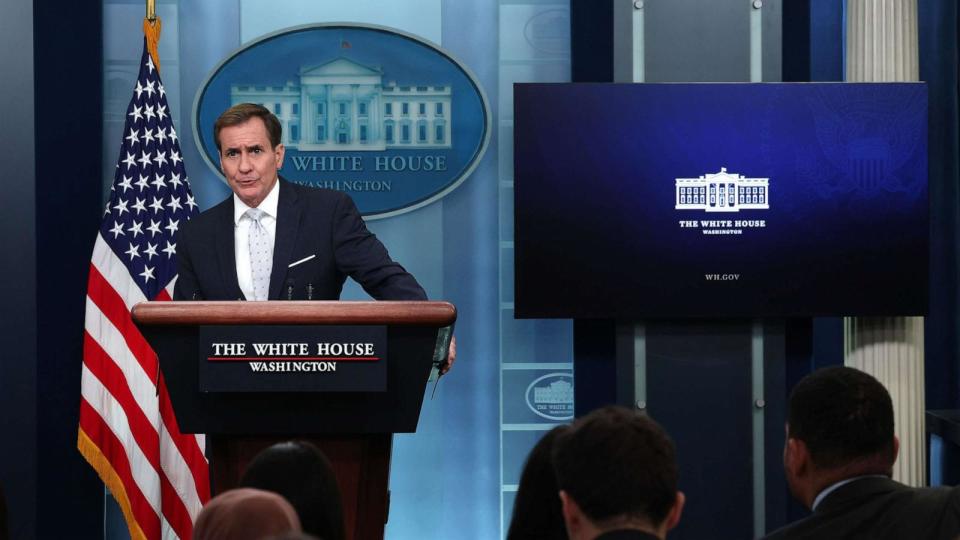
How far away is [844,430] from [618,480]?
0.75 metres

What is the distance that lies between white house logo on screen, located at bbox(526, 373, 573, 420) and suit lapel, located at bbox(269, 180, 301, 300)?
2.45m

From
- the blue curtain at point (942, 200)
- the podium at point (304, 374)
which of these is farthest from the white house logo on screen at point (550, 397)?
the podium at point (304, 374)

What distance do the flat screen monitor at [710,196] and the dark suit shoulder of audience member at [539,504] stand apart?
8.67 feet

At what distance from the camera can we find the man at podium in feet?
10.8

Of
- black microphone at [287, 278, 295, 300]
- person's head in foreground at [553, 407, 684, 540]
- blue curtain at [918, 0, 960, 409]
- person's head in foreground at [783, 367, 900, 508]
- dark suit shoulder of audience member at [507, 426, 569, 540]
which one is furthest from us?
blue curtain at [918, 0, 960, 409]

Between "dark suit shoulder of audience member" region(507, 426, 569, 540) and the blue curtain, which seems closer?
"dark suit shoulder of audience member" region(507, 426, 569, 540)

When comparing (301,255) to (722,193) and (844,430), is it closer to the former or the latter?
(844,430)

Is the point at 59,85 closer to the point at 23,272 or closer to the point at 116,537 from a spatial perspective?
the point at 23,272

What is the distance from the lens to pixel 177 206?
5.11m

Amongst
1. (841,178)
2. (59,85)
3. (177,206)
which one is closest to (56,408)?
(177,206)

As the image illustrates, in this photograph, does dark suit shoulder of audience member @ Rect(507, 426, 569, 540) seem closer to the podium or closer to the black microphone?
the podium

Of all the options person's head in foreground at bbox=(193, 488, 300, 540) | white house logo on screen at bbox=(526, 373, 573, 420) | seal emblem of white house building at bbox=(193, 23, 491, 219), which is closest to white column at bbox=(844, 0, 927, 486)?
white house logo on screen at bbox=(526, 373, 573, 420)

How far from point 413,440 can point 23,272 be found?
1.77 metres

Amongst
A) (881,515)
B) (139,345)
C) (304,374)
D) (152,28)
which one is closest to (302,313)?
(304,374)
